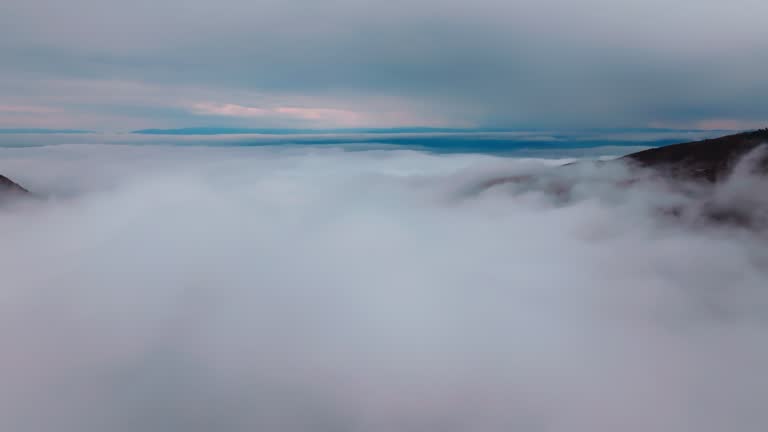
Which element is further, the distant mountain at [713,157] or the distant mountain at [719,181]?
the distant mountain at [713,157]

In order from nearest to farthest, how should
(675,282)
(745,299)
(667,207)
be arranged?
1. (745,299)
2. (667,207)
3. (675,282)

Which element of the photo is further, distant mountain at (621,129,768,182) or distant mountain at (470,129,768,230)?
distant mountain at (621,129,768,182)

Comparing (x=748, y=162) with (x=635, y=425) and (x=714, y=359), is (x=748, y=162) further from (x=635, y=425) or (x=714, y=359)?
(x=635, y=425)

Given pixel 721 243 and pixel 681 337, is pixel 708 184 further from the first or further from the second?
pixel 681 337

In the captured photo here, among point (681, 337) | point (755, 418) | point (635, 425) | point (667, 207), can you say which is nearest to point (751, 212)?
point (667, 207)

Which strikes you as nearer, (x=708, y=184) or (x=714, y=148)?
(x=708, y=184)

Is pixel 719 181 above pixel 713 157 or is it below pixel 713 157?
below

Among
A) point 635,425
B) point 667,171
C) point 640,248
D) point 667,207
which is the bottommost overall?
point 635,425

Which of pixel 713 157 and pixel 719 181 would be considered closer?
pixel 719 181

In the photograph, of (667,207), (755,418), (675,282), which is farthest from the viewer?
(675,282)

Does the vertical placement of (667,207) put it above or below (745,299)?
above
